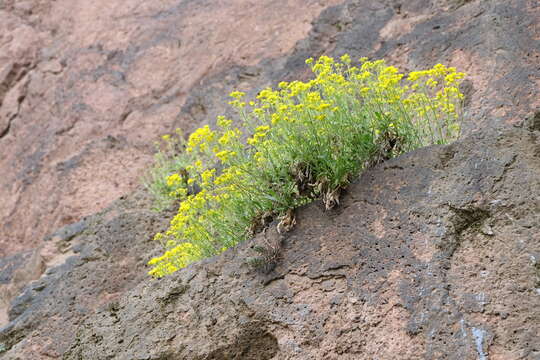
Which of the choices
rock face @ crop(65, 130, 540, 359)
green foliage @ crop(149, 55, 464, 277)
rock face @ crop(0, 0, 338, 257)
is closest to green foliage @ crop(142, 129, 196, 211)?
rock face @ crop(0, 0, 338, 257)

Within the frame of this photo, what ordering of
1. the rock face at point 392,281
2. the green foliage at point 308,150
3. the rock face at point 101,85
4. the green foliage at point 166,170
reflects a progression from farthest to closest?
the rock face at point 101,85, the green foliage at point 166,170, the green foliage at point 308,150, the rock face at point 392,281

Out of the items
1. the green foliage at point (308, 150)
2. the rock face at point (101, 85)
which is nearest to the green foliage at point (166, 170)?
the rock face at point (101, 85)

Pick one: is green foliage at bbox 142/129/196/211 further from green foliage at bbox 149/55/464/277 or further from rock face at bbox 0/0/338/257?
green foliage at bbox 149/55/464/277

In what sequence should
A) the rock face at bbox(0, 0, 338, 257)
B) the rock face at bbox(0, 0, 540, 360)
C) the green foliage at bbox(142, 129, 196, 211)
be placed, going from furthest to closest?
the rock face at bbox(0, 0, 338, 257) → the green foliage at bbox(142, 129, 196, 211) → the rock face at bbox(0, 0, 540, 360)

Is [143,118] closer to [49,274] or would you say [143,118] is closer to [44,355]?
[49,274]

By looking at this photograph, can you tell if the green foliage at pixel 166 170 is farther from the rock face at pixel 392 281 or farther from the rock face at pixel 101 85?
the rock face at pixel 392 281

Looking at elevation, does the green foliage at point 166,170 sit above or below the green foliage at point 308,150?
below

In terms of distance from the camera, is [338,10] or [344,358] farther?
[338,10]

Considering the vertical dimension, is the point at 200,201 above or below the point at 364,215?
above

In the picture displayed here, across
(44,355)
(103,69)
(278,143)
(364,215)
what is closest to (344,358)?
(364,215)
